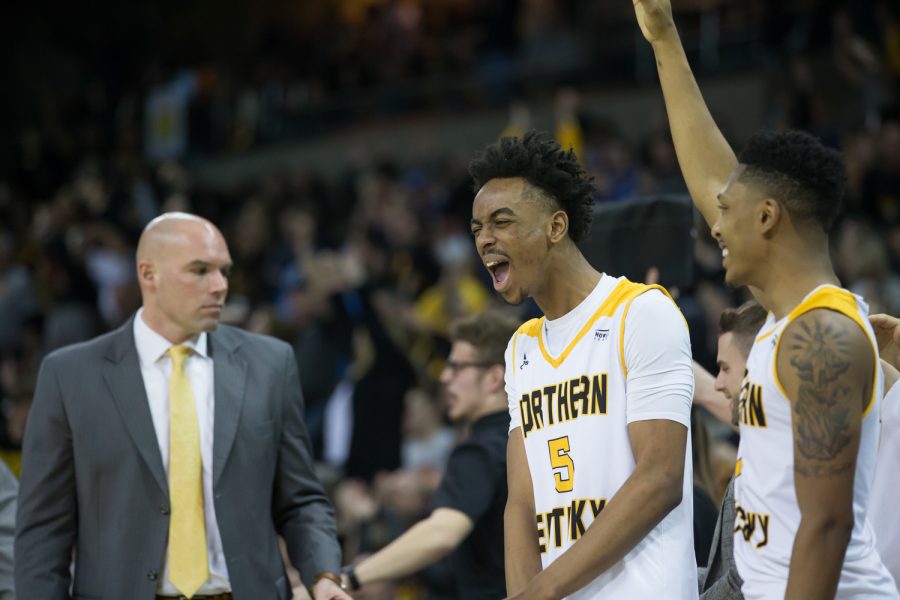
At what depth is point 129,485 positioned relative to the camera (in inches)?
175

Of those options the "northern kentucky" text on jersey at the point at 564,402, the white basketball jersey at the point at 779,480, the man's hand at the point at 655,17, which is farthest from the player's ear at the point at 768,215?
the man's hand at the point at 655,17

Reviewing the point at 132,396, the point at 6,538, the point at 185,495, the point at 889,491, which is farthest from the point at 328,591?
the point at 889,491

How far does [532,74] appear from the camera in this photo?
50.7 feet

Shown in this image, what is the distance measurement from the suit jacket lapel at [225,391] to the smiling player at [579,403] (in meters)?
1.25

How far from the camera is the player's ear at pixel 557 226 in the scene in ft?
11.9

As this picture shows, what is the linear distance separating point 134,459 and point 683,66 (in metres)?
2.26

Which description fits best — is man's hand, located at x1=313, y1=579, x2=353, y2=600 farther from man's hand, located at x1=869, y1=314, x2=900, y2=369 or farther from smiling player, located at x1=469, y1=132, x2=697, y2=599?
man's hand, located at x1=869, y1=314, x2=900, y2=369

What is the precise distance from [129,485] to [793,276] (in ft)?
8.00

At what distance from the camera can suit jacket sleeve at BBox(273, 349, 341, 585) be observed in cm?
466

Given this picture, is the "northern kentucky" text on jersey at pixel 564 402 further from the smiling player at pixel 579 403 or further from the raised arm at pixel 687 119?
the raised arm at pixel 687 119

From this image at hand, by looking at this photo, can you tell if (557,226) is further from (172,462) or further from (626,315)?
(172,462)

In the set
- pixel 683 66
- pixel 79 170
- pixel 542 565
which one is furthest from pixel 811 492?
pixel 79 170

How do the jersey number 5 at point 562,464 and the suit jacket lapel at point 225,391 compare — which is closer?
the jersey number 5 at point 562,464

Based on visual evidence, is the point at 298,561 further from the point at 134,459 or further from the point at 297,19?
the point at 297,19
